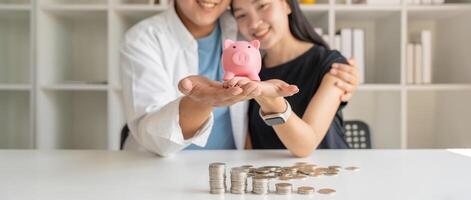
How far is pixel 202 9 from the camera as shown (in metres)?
1.25

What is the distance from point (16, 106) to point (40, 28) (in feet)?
1.75

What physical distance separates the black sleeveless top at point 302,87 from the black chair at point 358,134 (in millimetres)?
787

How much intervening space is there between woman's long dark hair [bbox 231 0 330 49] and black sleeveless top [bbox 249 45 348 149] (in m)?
0.03

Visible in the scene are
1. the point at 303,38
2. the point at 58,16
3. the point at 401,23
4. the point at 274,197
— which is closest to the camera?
the point at 274,197

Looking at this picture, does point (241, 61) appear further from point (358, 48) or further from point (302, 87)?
point (358, 48)

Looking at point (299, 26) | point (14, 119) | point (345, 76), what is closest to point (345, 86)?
point (345, 76)

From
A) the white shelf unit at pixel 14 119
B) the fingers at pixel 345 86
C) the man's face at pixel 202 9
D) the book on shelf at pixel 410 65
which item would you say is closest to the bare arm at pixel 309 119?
the fingers at pixel 345 86

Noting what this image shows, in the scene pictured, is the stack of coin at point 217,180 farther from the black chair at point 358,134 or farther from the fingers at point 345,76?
the black chair at point 358,134

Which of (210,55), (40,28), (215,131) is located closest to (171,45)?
(210,55)

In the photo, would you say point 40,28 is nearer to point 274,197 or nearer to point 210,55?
point 210,55

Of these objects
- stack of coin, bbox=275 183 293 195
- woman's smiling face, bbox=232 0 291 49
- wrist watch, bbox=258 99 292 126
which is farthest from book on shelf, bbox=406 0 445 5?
stack of coin, bbox=275 183 293 195

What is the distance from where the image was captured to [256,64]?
918 mm

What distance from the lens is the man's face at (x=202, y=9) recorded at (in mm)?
1250

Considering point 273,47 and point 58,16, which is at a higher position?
point 58,16
